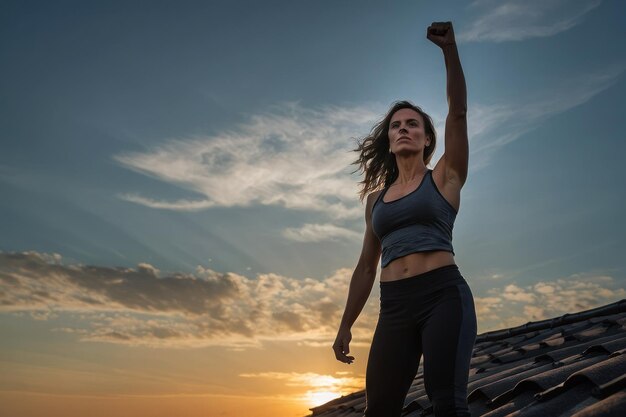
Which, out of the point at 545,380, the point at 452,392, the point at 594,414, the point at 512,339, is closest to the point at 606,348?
the point at 545,380

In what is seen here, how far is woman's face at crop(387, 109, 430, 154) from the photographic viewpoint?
3.77 m

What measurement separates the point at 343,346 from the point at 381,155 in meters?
1.51

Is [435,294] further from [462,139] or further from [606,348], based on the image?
[606,348]

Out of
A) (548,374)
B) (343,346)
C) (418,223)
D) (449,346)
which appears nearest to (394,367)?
(449,346)

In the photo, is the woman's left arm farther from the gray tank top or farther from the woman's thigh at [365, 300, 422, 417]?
the woman's thigh at [365, 300, 422, 417]

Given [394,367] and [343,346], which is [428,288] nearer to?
[394,367]

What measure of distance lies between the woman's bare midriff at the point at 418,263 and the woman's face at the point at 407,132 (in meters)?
0.82

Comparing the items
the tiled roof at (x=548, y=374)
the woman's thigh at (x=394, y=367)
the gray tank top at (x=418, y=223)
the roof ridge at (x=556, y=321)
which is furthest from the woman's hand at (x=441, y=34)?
the roof ridge at (x=556, y=321)

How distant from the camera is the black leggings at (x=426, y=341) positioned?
2.92m

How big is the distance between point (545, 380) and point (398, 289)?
1.26m

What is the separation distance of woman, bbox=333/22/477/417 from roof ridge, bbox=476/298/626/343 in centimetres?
446

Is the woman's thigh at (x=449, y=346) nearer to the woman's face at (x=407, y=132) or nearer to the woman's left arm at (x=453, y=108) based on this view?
the woman's left arm at (x=453, y=108)

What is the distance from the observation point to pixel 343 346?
380 centimetres

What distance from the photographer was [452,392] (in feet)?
9.45
